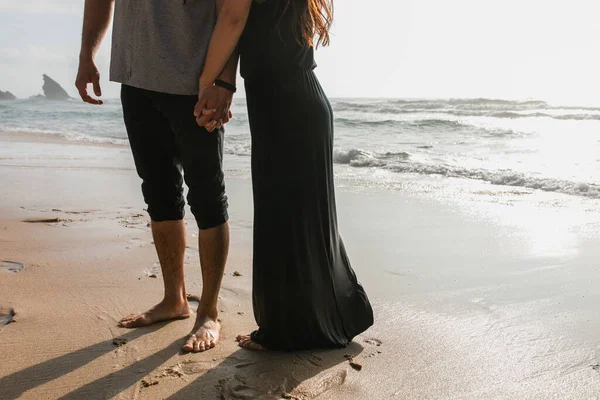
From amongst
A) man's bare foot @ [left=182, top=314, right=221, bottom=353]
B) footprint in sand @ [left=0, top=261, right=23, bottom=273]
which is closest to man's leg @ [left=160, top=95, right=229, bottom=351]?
man's bare foot @ [left=182, top=314, right=221, bottom=353]

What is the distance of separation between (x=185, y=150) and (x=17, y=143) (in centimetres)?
980

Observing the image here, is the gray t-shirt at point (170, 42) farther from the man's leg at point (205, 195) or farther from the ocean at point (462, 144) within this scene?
the ocean at point (462, 144)

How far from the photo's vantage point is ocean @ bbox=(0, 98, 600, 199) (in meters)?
7.13

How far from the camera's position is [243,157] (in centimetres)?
941

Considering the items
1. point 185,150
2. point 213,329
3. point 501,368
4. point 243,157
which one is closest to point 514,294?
point 501,368

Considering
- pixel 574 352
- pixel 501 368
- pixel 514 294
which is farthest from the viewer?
pixel 514 294

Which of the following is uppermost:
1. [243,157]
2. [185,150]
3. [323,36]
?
[323,36]

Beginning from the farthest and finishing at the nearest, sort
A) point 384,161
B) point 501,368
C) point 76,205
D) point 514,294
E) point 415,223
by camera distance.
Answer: point 384,161 → point 76,205 → point 415,223 → point 514,294 → point 501,368

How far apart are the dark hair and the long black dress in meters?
0.03

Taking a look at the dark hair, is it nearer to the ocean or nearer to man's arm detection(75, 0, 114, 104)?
man's arm detection(75, 0, 114, 104)

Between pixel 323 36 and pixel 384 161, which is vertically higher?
pixel 323 36

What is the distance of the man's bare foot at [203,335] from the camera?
2.23 meters

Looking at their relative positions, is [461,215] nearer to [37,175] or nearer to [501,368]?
[501,368]

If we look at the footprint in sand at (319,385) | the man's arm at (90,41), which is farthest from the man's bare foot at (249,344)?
the man's arm at (90,41)
